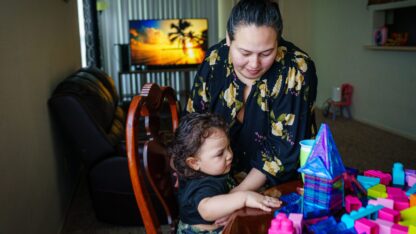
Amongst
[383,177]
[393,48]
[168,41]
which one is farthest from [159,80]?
[383,177]

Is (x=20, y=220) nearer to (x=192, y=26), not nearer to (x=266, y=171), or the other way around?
Answer: (x=266, y=171)

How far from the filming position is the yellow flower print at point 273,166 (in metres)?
1.39

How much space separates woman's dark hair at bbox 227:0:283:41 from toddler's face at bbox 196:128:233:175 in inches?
13.4

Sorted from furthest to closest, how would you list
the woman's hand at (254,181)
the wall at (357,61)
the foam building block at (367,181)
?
the wall at (357,61) → the woman's hand at (254,181) → the foam building block at (367,181)

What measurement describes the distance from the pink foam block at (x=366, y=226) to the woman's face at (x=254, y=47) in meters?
0.59

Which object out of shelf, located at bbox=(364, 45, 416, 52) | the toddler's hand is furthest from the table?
shelf, located at bbox=(364, 45, 416, 52)

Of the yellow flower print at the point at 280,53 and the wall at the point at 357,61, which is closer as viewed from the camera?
the yellow flower print at the point at 280,53

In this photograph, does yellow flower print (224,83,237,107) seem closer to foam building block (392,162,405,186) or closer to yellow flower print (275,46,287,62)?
yellow flower print (275,46,287,62)

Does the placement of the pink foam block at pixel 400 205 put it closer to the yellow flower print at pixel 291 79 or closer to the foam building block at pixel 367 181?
the foam building block at pixel 367 181

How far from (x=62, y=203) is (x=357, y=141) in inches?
132

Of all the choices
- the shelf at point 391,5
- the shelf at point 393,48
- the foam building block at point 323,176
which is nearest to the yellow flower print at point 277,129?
the foam building block at point 323,176

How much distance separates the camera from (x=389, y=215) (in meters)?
0.95

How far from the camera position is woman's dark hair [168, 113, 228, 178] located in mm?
1277

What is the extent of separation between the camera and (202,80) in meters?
1.61
